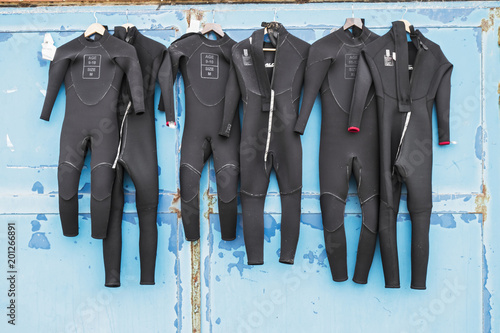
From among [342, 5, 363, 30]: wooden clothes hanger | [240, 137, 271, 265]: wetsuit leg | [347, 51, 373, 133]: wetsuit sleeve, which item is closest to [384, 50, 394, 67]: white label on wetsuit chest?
[347, 51, 373, 133]: wetsuit sleeve

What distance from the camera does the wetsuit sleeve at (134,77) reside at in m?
2.72

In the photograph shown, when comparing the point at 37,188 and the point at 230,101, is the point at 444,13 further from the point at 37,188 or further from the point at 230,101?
the point at 37,188

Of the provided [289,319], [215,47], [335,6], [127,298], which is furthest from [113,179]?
[335,6]

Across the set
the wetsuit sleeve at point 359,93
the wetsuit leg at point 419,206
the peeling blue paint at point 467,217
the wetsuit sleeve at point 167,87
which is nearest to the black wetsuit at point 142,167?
the wetsuit sleeve at point 167,87

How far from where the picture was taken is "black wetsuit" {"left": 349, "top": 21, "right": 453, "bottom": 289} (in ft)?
8.88

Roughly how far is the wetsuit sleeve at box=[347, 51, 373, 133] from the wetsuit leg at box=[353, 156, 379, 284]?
0.20m

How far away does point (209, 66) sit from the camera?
9.37 ft

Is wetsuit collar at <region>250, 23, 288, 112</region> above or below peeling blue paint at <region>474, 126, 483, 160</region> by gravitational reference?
above

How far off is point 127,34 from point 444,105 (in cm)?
181

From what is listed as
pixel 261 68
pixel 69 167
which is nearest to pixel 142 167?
pixel 69 167

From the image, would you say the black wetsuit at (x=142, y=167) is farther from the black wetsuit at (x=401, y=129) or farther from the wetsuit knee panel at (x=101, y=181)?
the black wetsuit at (x=401, y=129)

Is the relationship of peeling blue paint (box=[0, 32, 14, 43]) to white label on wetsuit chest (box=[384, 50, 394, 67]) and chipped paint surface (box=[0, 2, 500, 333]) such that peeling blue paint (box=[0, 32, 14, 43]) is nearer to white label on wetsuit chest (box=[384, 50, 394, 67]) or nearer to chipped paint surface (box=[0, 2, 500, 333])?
chipped paint surface (box=[0, 2, 500, 333])

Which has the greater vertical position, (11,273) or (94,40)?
(94,40)

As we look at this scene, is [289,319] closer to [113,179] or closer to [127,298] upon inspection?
[127,298]
